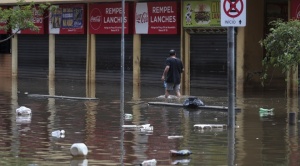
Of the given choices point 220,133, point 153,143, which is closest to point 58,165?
point 153,143

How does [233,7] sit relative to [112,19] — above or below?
below

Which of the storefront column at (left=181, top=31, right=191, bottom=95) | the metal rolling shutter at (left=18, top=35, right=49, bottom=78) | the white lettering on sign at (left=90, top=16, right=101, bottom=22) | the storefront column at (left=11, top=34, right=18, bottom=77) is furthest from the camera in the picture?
the storefront column at (left=11, top=34, right=18, bottom=77)

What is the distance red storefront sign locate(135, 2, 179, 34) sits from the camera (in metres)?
33.1

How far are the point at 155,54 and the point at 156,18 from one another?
156cm

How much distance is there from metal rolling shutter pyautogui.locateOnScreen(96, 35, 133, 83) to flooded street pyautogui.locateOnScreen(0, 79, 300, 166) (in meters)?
9.25

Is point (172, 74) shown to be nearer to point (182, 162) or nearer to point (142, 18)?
point (142, 18)

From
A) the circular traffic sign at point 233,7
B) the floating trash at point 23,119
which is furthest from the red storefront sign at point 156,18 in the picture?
the circular traffic sign at point 233,7

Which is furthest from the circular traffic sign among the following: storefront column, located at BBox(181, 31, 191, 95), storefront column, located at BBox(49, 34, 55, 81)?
storefront column, located at BBox(49, 34, 55, 81)

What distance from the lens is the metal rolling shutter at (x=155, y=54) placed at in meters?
33.3

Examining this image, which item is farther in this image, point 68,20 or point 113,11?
point 68,20

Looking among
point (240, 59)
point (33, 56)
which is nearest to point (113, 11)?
point (33, 56)

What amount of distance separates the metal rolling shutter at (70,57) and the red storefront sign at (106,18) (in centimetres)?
102

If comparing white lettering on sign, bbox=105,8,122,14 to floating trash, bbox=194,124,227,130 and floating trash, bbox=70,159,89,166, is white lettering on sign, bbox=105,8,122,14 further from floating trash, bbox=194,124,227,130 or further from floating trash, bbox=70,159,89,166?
floating trash, bbox=70,159,89,166

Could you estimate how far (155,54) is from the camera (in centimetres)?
3388
